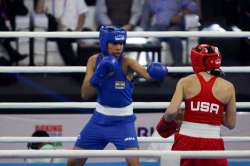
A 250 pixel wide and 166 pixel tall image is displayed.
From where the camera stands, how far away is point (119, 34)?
4781 mm

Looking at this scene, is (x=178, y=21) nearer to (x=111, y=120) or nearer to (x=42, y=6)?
(x=42, y=6)

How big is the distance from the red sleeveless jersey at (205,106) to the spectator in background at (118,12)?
10.2 feet

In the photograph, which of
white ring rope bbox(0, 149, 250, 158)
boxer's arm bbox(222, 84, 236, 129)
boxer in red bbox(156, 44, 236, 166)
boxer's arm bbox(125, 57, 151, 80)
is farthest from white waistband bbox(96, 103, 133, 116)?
white ring rope bbox(0, 149, 250, 158)

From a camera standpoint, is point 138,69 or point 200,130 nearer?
point 200,130

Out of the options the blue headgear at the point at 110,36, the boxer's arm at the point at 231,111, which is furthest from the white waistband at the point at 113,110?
the boxer's arm at the point at 231,111

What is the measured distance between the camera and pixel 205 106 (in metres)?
4.37

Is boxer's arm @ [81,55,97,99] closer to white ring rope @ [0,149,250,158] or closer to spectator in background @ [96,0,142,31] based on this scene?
white ring rope @ [0,149,250,158]

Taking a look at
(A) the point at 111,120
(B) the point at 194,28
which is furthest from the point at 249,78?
(A) the point at 111,120

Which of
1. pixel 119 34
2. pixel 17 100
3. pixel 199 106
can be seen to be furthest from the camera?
pixel 17 100

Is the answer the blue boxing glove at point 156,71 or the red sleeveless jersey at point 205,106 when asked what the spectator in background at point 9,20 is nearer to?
the blue boxing glove at point 156,71

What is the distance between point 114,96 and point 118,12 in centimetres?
280

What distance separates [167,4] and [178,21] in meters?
0.19

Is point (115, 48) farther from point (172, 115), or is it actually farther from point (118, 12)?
point (118, 12)

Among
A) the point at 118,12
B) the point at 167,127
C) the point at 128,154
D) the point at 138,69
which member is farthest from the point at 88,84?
the point at 118,12
